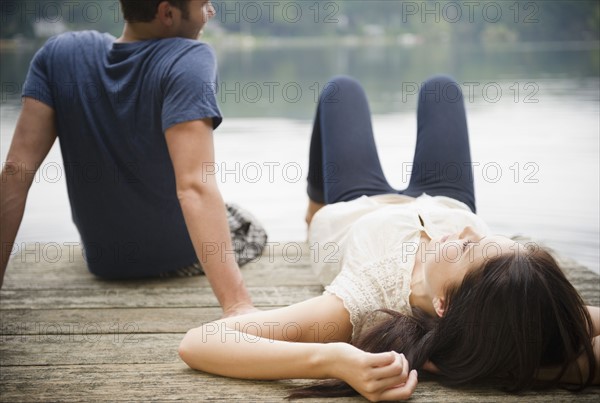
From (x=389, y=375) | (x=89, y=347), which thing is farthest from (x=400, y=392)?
(x=89, y=347)

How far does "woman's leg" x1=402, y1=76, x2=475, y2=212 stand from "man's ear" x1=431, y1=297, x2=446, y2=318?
82 cm

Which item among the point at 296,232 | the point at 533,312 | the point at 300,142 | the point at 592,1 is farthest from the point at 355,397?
the point at 592,1

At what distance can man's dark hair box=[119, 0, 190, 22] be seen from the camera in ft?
6.71

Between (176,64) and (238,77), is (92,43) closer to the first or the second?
(176,64)

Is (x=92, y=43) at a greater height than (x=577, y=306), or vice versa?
(x=92, y=43)

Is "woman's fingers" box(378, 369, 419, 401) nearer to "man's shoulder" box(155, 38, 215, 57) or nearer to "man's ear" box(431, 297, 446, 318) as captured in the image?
"man's ear" box(431, 297, 446, 318)

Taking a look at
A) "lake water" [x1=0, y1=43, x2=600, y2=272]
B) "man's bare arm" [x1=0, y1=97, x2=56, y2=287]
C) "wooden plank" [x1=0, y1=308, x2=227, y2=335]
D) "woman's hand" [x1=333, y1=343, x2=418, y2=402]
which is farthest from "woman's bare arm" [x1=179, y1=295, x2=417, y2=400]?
"lake water" [x1=0, y1=43, x2=600, y2=272]

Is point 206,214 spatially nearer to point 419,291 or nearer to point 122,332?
point 122,332

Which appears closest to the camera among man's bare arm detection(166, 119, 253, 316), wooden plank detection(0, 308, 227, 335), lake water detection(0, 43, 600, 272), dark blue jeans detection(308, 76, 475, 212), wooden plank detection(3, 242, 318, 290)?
man's bare arm detection(166, 119, 253, 316)

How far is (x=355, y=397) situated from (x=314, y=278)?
0.95m

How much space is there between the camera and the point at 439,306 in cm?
166

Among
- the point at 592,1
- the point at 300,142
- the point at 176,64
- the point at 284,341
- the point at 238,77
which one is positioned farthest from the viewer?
the point at 592,1

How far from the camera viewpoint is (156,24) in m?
2.11

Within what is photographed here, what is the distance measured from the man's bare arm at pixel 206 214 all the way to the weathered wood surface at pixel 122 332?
→ 7.4 inches
